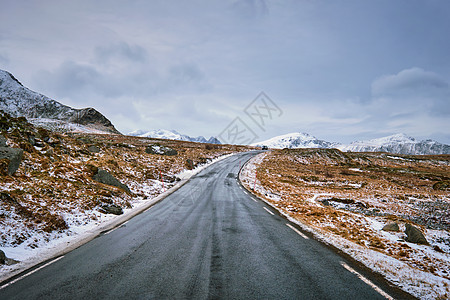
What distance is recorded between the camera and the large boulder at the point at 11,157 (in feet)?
29.8

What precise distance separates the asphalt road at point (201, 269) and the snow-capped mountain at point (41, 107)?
154m

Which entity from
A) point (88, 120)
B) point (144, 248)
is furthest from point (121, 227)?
point (88, 120)

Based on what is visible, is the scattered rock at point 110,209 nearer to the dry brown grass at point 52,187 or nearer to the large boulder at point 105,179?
the dry brown grass at point 52,187

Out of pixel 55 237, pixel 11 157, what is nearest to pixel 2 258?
pixel 55 237

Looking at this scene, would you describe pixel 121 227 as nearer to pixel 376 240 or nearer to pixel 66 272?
pixel 66 272

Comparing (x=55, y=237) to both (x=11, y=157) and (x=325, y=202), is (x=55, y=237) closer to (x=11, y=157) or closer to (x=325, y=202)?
(x=11, y=157)

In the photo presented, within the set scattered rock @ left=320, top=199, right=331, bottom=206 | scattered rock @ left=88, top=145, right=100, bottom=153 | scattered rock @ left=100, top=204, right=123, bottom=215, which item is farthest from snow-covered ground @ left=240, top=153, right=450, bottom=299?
scattered rock @ left=88, top=145, right=100, bottom=153

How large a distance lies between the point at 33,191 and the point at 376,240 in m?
13.1

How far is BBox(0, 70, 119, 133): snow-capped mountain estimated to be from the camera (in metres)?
142

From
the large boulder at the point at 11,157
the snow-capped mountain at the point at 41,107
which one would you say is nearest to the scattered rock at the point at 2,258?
the large boulder at the point at 11,157

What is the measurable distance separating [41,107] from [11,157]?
626ft

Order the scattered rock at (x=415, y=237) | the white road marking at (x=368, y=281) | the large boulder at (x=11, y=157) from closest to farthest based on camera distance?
the white road marking at (x=368, y=281), the scattered rock at (x=415, y=237), the large boulder at (x=11, y=157)

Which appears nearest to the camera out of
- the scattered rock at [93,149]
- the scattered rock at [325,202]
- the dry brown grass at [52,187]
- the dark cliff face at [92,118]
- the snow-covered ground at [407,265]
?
the snow-covered ground at [407,265]

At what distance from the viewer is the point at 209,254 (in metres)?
5.33
